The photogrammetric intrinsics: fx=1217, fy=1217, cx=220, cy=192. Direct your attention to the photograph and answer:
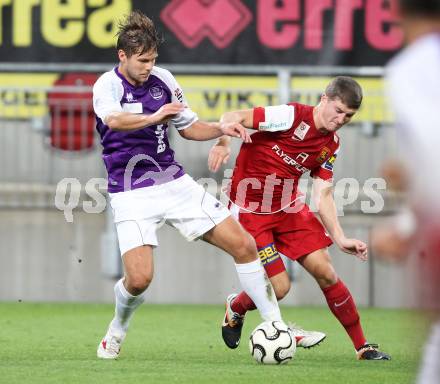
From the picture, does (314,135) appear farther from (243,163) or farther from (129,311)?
(129,311)

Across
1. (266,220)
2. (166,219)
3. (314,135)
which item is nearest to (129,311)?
(166,219)

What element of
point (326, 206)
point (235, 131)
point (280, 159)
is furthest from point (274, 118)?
point (235, 131)

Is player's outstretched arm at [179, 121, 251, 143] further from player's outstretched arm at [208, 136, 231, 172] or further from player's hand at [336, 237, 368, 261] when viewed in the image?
player's hand at [336, 237, 368, 261]

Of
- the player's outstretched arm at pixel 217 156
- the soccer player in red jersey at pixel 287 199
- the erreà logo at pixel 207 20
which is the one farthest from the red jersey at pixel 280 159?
the erreà logo at pixel 207 20

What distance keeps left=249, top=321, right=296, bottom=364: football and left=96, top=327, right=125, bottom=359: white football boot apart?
2.79 ft

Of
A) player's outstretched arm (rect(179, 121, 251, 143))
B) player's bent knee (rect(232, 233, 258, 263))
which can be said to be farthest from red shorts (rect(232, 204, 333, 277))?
player's outstretched arm (rect(179, 121, 251, 143))

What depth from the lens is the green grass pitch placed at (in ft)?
21.5

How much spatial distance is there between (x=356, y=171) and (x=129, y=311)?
5.51m

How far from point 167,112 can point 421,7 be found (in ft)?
12.1

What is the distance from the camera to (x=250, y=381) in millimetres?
6375

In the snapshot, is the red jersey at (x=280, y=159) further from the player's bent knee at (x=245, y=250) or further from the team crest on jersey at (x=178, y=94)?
the player's bent knee at (x=245, y=250)

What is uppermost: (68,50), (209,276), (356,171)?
(68,50)

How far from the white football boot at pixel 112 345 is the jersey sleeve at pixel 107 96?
134 cm

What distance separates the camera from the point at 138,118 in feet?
22.7
